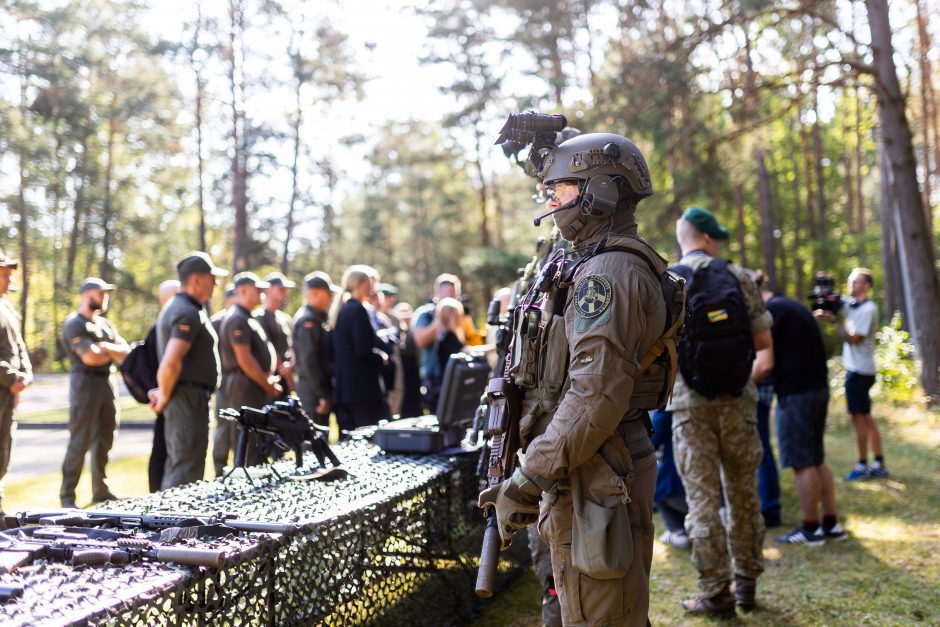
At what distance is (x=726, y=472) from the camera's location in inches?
178

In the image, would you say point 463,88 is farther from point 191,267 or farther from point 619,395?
point 619,395

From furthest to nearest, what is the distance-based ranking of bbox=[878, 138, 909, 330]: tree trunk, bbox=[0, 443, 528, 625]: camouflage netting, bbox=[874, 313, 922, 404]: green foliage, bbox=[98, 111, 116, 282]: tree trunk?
bbox=[98, 111, 116, 282]: tree trunk → bbox=[878, 138, 909, 330]: tree trunk → bbox=[874, 313, 922, 404]: green foliage → bbox=[0, 443, 528, 625]: camouflage netting

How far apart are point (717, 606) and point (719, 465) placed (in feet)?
2.61

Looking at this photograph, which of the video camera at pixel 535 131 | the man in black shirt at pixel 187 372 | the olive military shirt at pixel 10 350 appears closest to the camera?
the video camera at pixel 535 131

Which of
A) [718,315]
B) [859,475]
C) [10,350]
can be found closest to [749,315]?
[718,315]

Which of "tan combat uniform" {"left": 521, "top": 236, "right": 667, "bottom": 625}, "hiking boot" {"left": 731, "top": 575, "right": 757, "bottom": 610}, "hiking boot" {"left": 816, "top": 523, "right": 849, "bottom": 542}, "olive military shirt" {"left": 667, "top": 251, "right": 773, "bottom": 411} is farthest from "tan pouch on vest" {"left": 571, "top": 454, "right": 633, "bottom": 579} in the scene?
"hiking boot" {"left": 816, "top": 523, "right": 849, "bottom": 542}

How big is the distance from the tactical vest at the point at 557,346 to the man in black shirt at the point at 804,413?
3.41 m

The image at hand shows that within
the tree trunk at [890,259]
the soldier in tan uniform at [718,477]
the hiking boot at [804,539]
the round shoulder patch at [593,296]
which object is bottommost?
the hiking boot at [804,539]

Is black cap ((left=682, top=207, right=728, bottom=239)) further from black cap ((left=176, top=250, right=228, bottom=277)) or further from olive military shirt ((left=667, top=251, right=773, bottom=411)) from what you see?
black cap ((left=176, top=250, right=228, bottom=277))

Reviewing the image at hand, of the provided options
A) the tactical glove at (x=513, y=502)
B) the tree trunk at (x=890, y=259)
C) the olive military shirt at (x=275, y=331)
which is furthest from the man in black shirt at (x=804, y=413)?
the tree trunk at (x=890, y=259)

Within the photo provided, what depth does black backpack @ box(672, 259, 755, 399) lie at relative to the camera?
4.35m

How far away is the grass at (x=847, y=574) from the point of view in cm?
443

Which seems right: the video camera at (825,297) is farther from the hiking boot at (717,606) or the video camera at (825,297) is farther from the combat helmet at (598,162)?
the combat helmet at (598,162)

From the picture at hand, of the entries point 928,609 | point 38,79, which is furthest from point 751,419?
point 38,79
